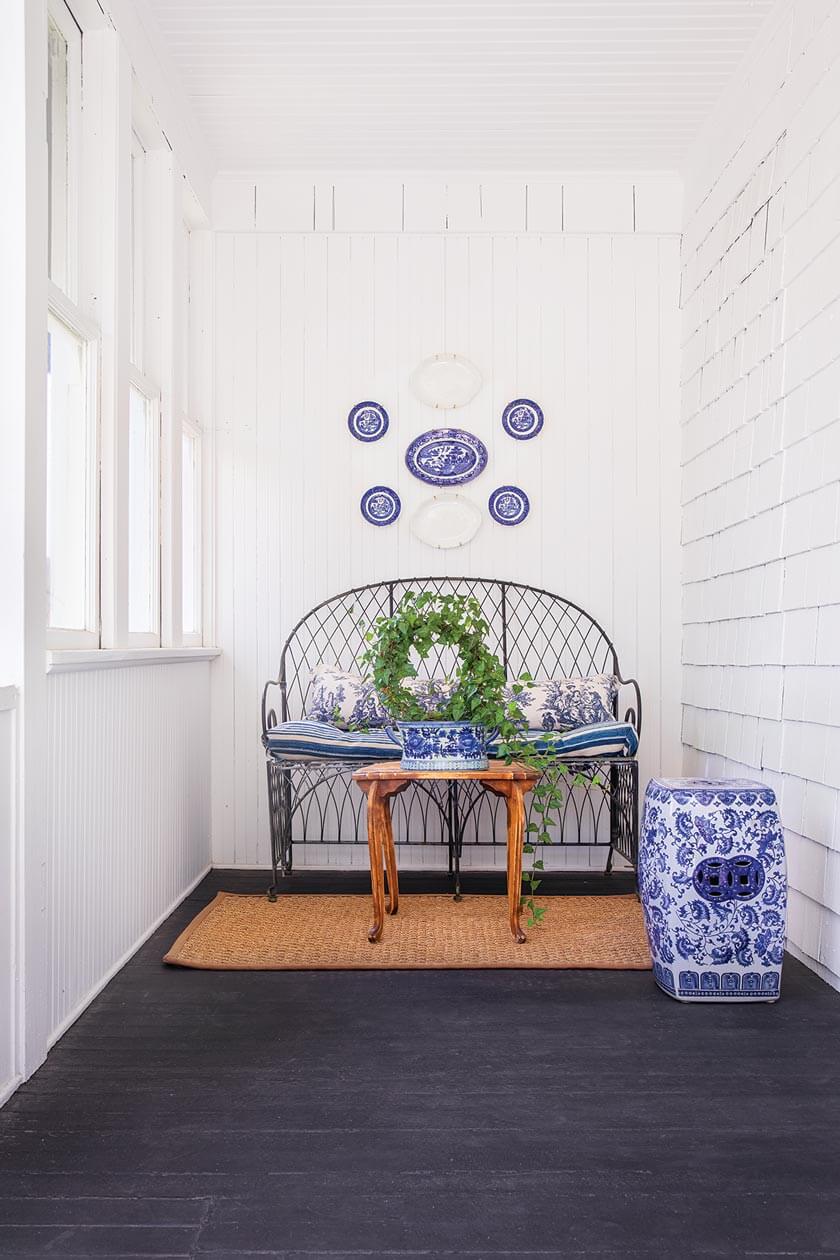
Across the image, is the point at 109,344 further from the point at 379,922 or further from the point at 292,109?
the point at 379,922

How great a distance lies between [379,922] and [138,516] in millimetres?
1582

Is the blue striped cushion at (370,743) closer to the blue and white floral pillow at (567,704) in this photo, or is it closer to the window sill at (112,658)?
the blue and white floral pillow at (567,704)

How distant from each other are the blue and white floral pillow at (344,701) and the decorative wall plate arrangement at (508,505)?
3.04 ft

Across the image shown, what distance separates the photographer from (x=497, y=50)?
11.5 ft

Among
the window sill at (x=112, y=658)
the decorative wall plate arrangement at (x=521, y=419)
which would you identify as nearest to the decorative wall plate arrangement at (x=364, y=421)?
the decorative wall plate arrangement at (x=521, y=419)

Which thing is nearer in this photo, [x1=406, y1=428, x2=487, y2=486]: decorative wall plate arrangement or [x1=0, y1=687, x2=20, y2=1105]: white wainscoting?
[x1=0, y1=687, x2=20, y2=1105]: white wainscoting

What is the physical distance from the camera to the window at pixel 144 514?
11.4 feet

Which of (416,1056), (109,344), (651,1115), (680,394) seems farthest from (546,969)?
(680,394)

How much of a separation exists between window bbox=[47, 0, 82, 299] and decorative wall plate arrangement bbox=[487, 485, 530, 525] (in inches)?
79.5

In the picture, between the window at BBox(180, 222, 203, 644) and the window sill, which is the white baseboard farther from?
the window at BBox(180, 222, 203, 644)

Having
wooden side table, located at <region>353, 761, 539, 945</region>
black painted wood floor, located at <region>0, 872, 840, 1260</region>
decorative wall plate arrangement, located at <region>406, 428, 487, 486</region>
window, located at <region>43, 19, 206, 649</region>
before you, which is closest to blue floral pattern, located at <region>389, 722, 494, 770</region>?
wooden side table, located at <region>353, 761, 539, 945</region>

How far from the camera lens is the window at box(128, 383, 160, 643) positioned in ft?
Answer: 11.4

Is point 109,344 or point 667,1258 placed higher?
point 109,344

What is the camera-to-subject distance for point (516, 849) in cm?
310
